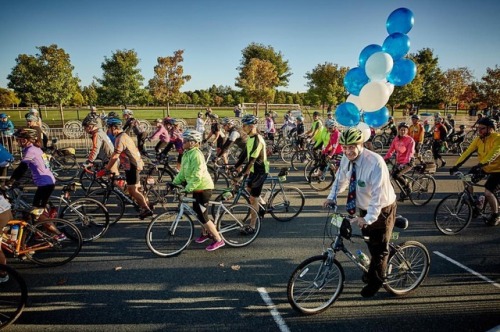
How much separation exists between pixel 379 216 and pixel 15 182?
18.7ft

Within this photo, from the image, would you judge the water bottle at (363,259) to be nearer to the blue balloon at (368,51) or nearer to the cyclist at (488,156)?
the cyclist at (488,156)

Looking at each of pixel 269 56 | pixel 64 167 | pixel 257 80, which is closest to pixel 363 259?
pixel 64 167

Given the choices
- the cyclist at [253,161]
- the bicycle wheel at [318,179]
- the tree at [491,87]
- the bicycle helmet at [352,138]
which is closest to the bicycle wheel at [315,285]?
the bicycle helmet at [352,138]

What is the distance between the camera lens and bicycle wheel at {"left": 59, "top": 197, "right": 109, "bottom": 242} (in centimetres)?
518

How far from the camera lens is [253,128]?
201 inches

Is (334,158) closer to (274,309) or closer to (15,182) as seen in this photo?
(274,309)

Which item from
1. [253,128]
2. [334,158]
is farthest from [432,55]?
[253,128]

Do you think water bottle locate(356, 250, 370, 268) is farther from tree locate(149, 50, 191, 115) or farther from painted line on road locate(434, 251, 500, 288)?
tree locate(149, 50, 191, 115)

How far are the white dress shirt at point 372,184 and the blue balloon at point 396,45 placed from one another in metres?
3.79

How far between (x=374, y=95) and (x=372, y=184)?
123 inches

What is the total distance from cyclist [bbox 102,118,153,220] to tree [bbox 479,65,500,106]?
38.4 m

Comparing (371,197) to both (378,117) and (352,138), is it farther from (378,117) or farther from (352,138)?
(378,117)

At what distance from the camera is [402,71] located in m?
5.65

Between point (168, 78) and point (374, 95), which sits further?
point (168, 78)
